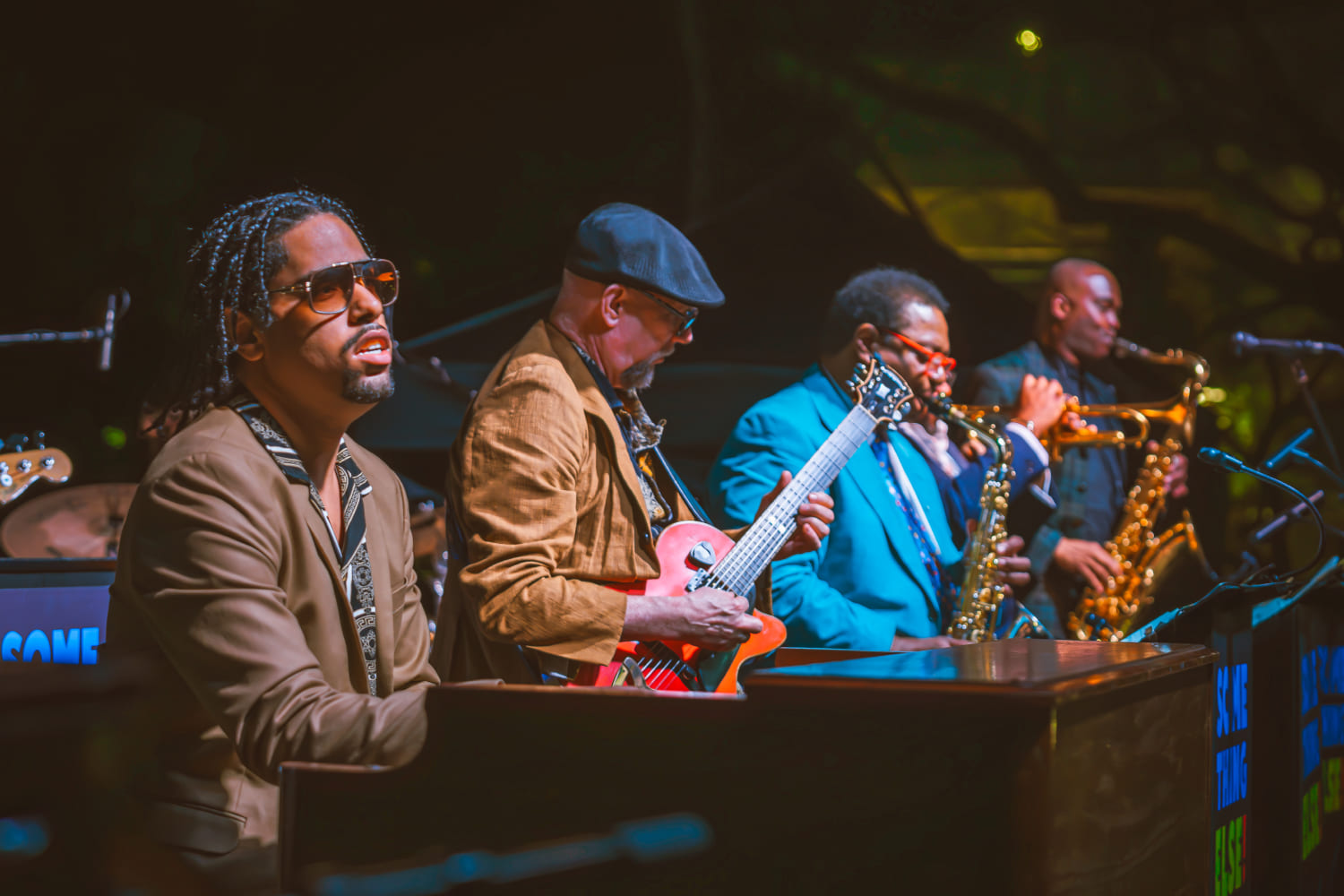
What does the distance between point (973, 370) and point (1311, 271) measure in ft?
→ 5.30

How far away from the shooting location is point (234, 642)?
1690mm

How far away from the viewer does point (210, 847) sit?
1.72m

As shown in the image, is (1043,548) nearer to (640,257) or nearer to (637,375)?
(637,375)

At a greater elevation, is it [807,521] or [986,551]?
[807,521]

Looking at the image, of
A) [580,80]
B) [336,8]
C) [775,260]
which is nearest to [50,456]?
[336,8]

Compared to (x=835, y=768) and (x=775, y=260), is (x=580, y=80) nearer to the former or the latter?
(x=775, y=260)

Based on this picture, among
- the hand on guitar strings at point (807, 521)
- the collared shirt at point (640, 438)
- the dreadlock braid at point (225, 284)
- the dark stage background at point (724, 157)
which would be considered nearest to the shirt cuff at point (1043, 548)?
the dark stage background at point (724, 157)

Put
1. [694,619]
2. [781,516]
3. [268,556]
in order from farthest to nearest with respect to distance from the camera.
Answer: [781,516], [694,619], [268,556]

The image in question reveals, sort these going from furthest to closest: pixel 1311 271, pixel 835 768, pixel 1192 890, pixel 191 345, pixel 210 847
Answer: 1. pixel 1311 271
2. pixel 191 345
3. pixel 210 847
4. pixel 1192 890
5. pixel 835 768

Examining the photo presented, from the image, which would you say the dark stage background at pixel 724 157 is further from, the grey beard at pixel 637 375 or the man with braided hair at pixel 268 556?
the man with braided hair at pixel 268 556

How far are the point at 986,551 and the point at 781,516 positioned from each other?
1758mm

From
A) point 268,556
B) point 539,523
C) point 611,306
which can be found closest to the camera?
point 268,556

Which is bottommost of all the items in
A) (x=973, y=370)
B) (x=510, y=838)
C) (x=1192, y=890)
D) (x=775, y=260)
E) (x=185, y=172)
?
(x=1192, y=890)

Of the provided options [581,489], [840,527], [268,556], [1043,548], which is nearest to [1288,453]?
[1043,548]
